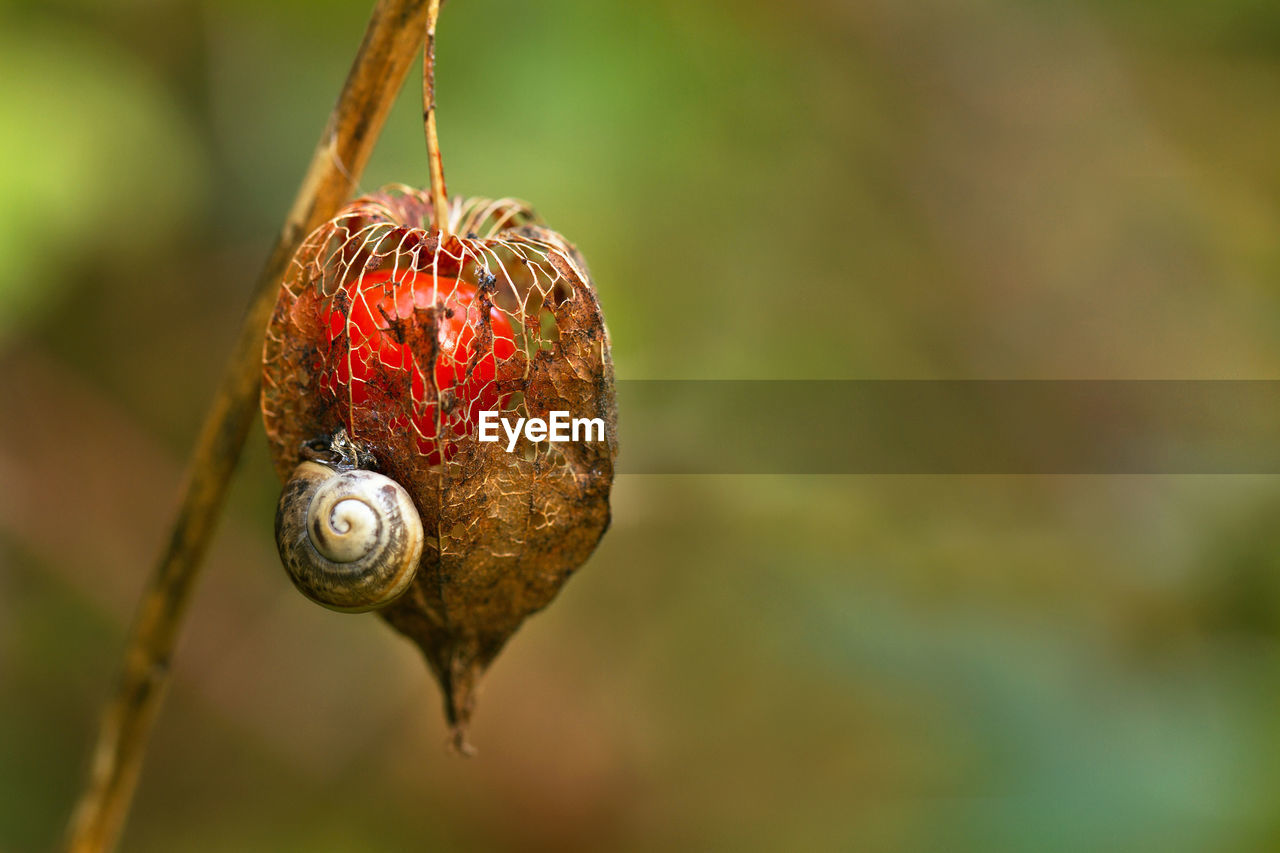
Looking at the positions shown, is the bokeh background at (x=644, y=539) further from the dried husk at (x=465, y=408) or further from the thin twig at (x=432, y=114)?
the thin twig at (x=432, y=114)

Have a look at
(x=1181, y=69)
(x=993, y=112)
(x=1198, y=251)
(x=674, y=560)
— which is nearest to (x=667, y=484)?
(x=674, y=560)

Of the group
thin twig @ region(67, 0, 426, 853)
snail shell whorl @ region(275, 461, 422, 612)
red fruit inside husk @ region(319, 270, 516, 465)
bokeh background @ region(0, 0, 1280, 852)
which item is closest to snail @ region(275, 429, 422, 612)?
snail shell whorl @ region(275, 461, 422, 612)

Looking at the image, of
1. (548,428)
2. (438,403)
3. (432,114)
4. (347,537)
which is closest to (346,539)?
(347,537)

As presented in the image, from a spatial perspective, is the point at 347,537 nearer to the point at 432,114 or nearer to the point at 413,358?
the point at 413,358

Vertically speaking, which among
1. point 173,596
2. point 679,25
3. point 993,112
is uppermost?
point 993,112

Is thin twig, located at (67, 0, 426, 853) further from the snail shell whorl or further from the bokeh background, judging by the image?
the bokeh background

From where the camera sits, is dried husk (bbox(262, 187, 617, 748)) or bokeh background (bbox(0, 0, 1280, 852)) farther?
bokeh background (bbox(0, 0, 1280, 852))

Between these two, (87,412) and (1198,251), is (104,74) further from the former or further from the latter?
(1198,251)
